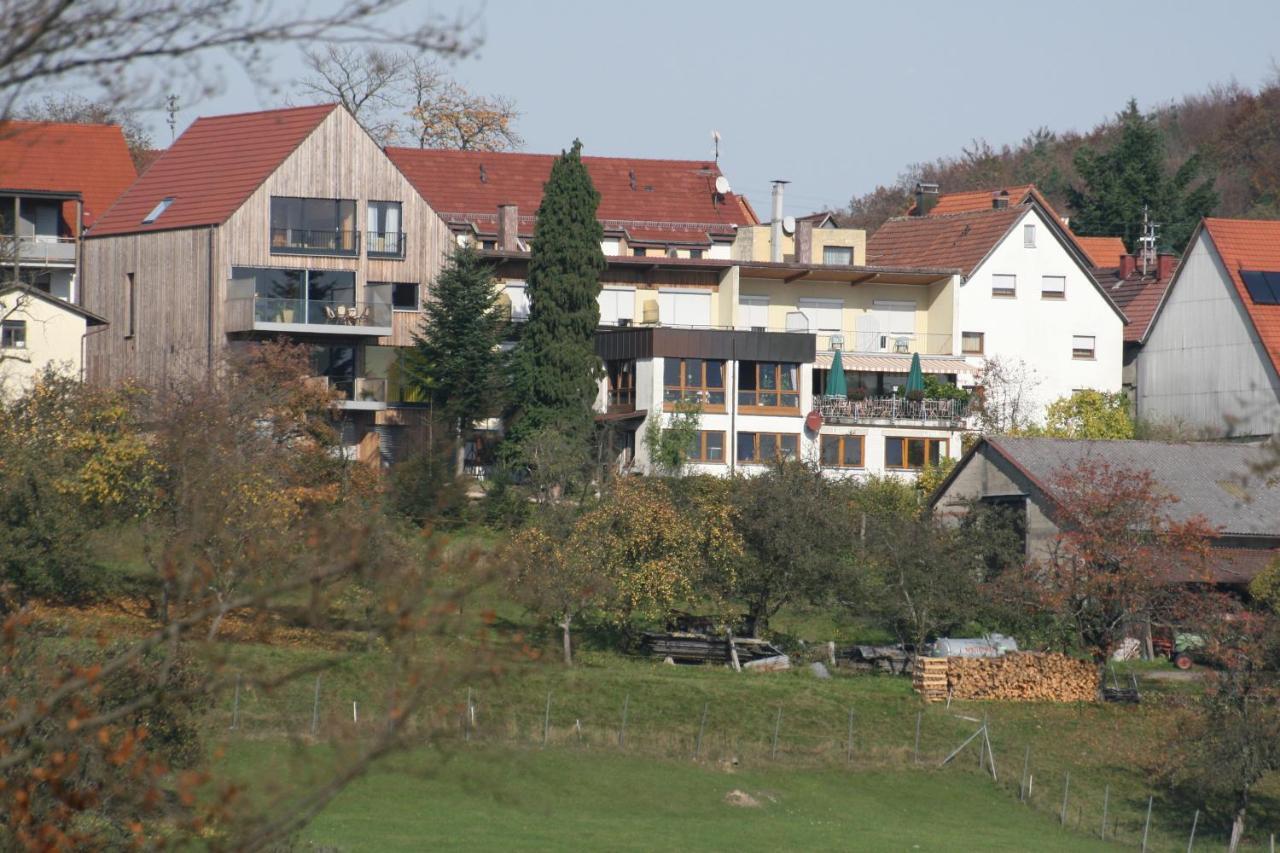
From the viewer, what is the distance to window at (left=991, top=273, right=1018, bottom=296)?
62094 mm

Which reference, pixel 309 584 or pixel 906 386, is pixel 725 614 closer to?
pixel 906 386

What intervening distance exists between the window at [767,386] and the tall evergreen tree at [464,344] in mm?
8433

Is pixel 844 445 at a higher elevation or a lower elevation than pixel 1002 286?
lower

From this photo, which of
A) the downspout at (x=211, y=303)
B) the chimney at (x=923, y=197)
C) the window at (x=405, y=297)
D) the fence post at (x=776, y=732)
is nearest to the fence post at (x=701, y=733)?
the fence post at (x=776, y=732)

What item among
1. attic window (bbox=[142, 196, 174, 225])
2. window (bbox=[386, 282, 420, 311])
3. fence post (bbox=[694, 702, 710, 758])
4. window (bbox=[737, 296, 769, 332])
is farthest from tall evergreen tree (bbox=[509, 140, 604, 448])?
fence post (bbox=[694, 702, 710, 758])

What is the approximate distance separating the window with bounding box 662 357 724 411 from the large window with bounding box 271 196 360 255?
1053cm

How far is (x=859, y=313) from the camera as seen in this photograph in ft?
203

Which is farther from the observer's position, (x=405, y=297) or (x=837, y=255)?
(x=837, y=255)

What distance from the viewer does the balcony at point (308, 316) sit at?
5100 cm

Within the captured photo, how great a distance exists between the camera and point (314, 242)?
5356 cm

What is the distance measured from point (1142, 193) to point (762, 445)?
115ft

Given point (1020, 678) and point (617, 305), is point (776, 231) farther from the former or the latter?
point (1020, 678)

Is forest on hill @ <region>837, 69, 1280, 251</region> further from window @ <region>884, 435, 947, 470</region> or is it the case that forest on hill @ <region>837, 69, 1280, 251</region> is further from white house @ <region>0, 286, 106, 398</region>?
white house @ <region>0, 286, 106, 398</region>

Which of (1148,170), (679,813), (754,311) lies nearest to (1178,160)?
(1148,170)
